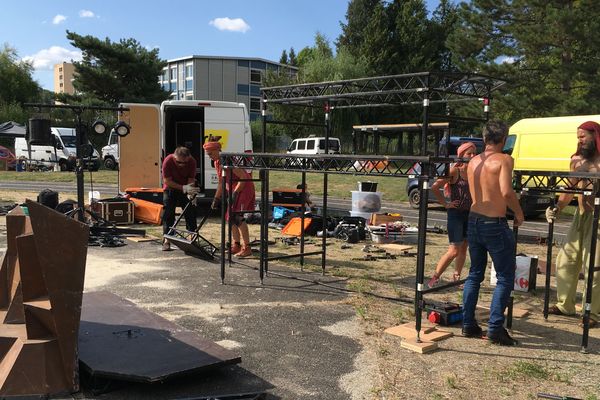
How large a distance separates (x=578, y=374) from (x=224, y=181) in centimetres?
444

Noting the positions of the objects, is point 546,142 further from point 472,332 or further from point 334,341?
point 334,341

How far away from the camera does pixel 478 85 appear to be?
18.9 ft

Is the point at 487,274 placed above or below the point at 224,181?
below

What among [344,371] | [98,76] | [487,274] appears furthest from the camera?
[98,76]

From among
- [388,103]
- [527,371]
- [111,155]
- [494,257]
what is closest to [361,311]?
[494,257]

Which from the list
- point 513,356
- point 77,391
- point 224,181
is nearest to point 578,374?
point 513,356

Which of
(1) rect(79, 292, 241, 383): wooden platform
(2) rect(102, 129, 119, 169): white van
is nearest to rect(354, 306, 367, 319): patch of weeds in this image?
(1) rect(79, 292, 241, 383): wooden platform

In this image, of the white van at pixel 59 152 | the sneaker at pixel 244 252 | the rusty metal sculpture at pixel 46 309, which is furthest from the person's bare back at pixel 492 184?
the white van at pixel 59 152

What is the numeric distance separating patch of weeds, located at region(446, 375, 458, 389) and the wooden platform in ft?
5.04

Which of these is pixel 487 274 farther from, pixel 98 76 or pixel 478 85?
pixel 98 76

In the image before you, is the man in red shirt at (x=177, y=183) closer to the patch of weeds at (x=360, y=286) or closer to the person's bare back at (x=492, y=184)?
the patch of weeds at (x=360, y=286)

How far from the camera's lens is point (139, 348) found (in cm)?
382

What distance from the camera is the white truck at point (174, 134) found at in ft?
39.1

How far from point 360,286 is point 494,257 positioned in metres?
2.30
